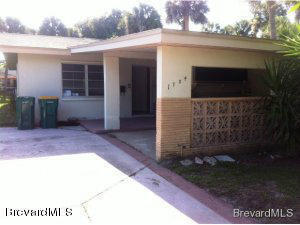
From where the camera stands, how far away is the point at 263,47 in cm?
732

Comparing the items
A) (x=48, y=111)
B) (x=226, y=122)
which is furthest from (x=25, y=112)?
(x=226, y=122)

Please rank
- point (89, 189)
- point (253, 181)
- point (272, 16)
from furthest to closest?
point (272, 16) → point (253, 181) → point (89, 189)

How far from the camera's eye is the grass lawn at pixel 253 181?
4857 millimetres

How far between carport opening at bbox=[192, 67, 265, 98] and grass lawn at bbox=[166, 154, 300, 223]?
6.98 feet

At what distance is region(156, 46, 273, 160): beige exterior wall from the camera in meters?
6.74

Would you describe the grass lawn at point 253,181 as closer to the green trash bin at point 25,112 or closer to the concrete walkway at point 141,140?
the concrete walkway at point 141,140

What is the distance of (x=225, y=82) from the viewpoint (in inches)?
357

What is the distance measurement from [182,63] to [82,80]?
21.2 feet

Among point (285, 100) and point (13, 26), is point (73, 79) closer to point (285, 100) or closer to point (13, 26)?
point (285, 100)

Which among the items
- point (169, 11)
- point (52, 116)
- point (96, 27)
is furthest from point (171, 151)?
point (96, 27)

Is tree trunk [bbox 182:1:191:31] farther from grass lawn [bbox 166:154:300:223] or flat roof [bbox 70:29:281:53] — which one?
grass lawn [bbox 166:154:300:223]

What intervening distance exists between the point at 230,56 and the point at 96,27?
128 feet

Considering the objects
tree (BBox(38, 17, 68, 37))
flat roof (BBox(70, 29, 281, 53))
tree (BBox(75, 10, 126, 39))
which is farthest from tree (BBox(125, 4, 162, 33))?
flat roof (BBox(70, 29, 281, 53))

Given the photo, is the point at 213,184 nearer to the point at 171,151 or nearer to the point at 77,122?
the point at 171,151
